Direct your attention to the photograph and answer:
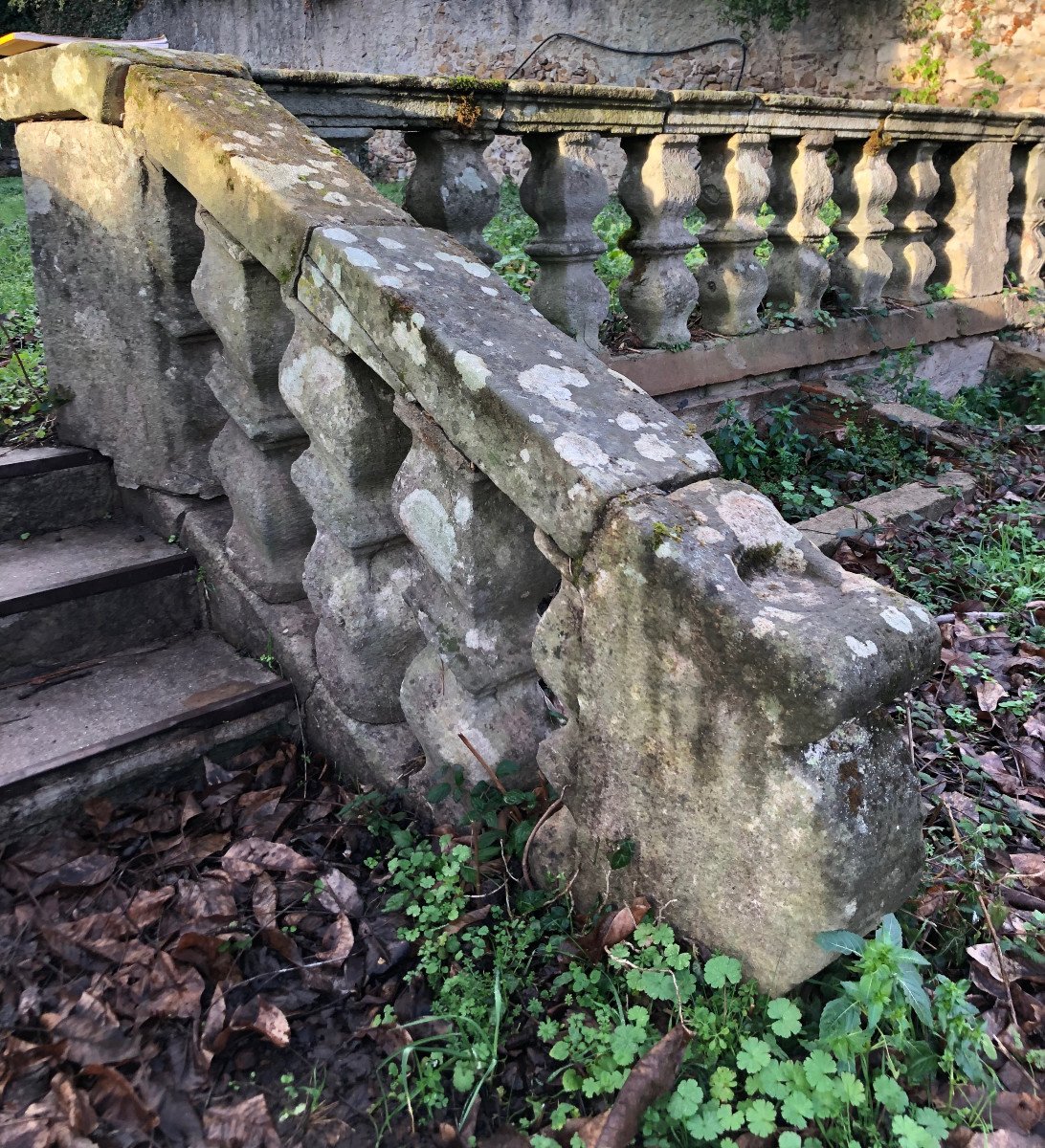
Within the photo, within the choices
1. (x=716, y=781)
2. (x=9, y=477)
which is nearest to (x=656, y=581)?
(x=716, y=781)

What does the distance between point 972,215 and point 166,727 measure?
4.81 m

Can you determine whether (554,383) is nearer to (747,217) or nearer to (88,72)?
(88,72)

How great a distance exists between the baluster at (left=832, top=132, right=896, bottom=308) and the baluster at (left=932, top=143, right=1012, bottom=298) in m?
0.63

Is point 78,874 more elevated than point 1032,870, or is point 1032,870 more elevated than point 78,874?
point 78,874

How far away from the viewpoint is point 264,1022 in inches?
66.0

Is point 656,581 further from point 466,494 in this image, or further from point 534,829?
point 534,829

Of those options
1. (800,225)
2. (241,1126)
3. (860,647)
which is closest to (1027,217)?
(800,225)

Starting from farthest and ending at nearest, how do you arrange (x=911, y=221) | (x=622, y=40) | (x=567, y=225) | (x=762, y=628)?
(x=622, y=40)
(x=911, y=221)
(x=567, y=225)
(x=762, y=628)

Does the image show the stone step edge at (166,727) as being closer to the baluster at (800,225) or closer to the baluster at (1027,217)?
the baluster at (800,225)

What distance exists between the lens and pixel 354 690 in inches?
86.4

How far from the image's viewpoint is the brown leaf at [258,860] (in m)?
2.02

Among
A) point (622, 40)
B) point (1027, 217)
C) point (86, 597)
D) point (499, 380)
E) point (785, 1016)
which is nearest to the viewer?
point (785, 1016)

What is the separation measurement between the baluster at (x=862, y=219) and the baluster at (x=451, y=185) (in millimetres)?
2282

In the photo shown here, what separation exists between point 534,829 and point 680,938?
35 centimetres
